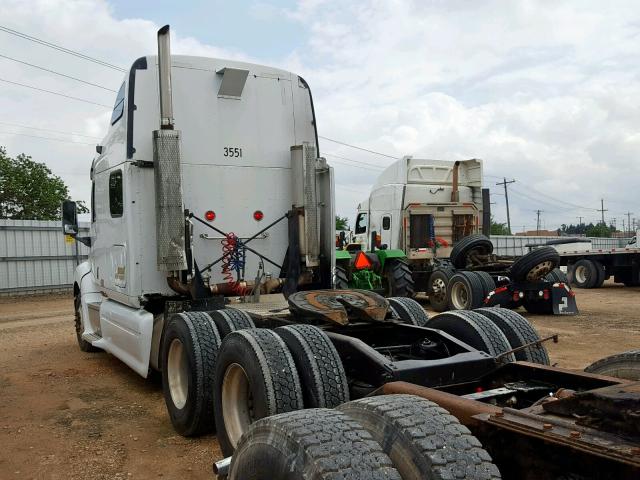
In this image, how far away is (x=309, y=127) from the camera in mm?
7125

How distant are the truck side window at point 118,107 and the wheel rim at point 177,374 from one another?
2738mm

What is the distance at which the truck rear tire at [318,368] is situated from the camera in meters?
3.73

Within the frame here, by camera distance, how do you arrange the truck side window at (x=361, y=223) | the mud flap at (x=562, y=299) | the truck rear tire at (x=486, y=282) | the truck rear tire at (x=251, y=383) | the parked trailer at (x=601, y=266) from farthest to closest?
the parked trailer at (x=601, y=266)
the truck side window at (x=361, y=223)
the truck rear tire at (x=486, y=282)
the mud flap at (x=562, y=299)
the truck rear tire at (x=251, y=383)

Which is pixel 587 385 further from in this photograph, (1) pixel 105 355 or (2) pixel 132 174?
(1) pixel 105 355

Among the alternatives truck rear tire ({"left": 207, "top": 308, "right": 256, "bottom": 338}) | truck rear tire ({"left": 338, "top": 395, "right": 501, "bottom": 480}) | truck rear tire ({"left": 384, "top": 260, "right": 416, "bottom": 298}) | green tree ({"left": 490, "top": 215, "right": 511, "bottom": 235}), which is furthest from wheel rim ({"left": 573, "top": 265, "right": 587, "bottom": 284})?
green tree ({"left": 490, "top": 215, "right": 511, "bottom": 235})

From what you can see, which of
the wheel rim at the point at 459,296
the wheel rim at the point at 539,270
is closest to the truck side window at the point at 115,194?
the wheel rim at the point at 459,296

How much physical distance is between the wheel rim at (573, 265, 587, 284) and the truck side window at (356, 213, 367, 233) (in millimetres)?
8645

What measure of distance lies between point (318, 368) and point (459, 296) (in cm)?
997

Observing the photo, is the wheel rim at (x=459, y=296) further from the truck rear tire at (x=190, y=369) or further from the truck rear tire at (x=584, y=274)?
the truck rear tire at (x=584, y=274)

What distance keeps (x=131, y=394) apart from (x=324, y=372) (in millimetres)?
3624

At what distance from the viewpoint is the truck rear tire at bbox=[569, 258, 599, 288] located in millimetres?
20109

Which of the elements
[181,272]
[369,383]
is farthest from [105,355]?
Answer: [369,383]

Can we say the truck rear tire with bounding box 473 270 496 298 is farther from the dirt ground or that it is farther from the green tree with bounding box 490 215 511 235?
the green tree with bounding box 490 215 511 235

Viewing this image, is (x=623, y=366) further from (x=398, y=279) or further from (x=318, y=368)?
(x=398, y=279)
